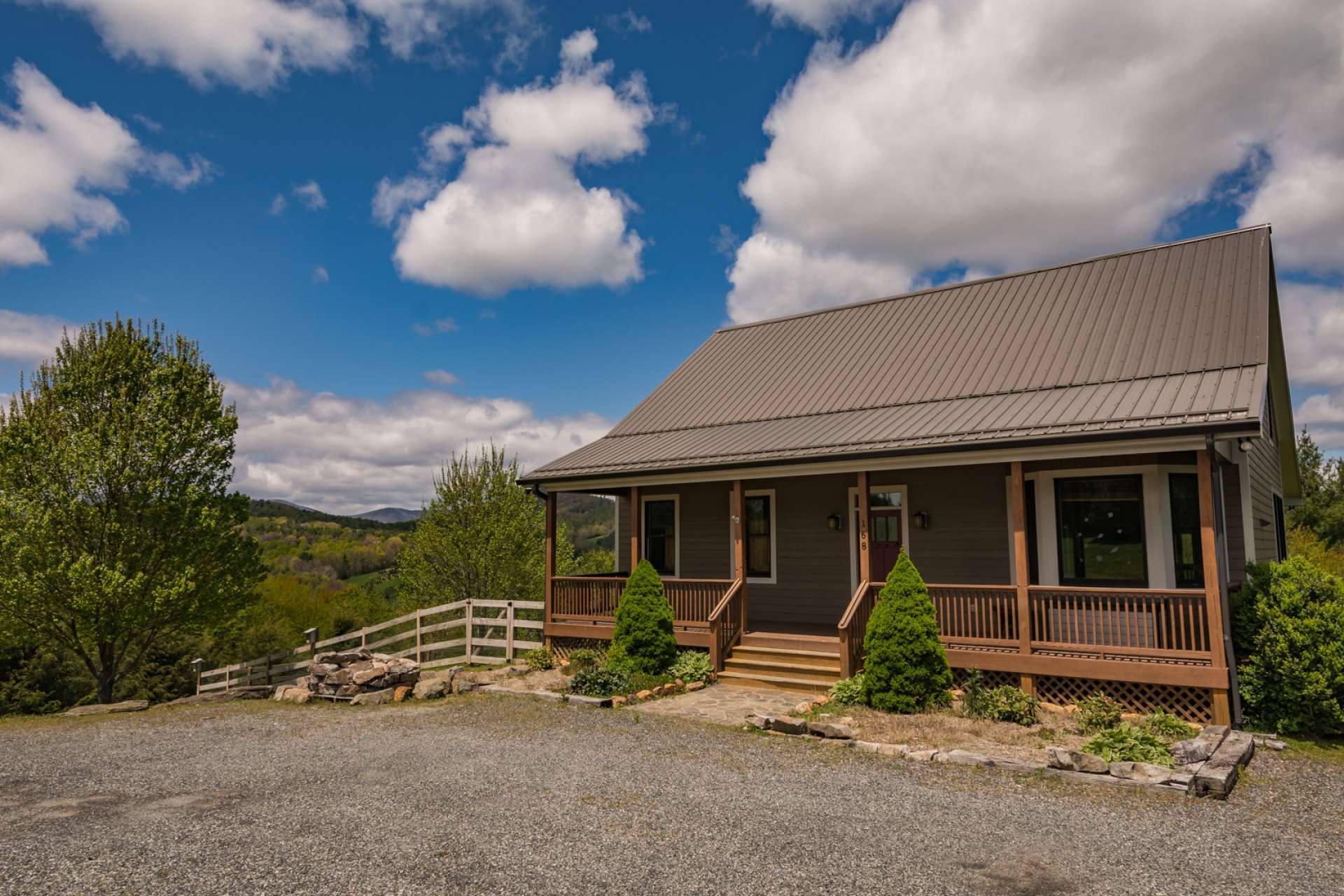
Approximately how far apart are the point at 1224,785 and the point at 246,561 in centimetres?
1824

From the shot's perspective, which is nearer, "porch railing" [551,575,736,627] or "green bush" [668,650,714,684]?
"green bush" [668,650,714,684]

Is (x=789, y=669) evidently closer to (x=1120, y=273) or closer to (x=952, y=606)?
(x=952, y=606)

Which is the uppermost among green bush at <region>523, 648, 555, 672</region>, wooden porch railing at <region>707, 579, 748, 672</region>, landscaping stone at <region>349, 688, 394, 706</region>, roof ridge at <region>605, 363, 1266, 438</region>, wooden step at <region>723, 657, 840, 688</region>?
roof ridge at <region>605, 363, 1266, 438</region>

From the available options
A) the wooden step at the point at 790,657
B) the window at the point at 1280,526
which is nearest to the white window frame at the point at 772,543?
the wooden step at the point at 790,657

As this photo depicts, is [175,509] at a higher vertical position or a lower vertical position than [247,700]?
higher

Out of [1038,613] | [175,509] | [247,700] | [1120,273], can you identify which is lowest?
[247,700]

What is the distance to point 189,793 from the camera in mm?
6668

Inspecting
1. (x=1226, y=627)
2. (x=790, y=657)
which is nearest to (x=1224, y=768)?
(x=1226, y=627)

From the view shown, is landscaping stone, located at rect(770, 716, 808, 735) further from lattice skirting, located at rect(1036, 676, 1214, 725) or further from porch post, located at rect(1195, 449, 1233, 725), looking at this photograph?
porch post, located at rect(1195, 449, 1233, 725)

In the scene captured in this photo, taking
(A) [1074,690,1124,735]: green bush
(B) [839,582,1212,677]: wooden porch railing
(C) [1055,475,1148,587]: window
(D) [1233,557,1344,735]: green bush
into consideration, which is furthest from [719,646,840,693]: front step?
(D) [1233,557,1344,735]: green bush

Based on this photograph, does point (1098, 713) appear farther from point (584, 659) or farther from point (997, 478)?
point (584, 659)

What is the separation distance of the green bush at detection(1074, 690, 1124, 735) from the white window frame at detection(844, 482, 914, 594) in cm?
406

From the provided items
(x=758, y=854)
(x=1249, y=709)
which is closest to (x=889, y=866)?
(x=758, y=854)

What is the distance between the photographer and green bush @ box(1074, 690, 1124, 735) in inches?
339
